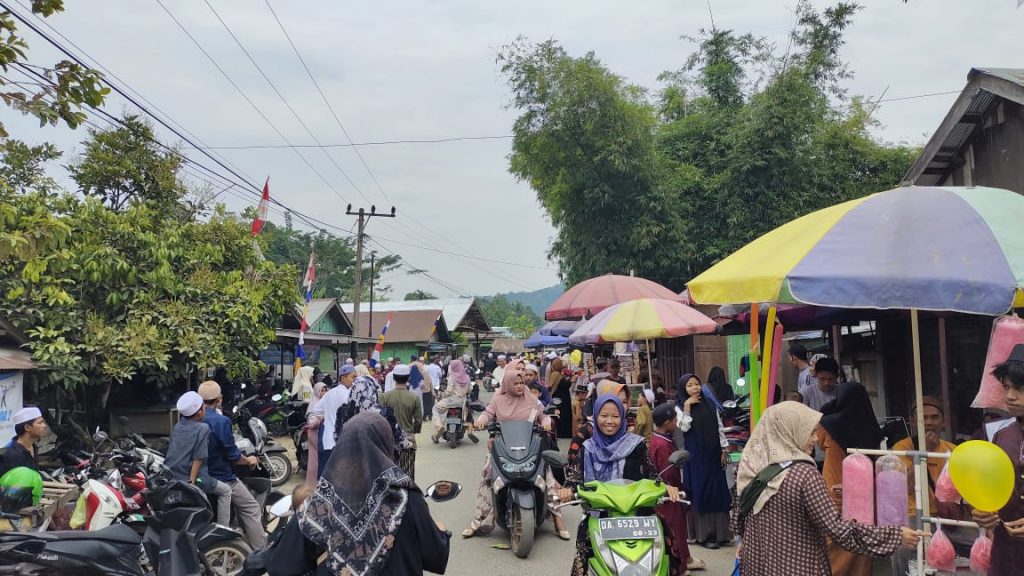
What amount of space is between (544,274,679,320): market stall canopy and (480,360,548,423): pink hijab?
12.9ft

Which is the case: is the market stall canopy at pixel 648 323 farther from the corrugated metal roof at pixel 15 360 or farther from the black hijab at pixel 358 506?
the corrugated metal roof at pixel 15 360

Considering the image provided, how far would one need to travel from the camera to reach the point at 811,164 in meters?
19.2

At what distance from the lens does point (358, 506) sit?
10.7 feet

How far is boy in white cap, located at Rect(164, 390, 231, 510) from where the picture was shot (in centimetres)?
611

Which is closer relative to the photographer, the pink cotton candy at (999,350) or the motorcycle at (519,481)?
the pink cotton candy at (999,350)

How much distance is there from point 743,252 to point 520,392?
3557 millimetres

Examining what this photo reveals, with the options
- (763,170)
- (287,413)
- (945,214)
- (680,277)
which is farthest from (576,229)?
(945,214)

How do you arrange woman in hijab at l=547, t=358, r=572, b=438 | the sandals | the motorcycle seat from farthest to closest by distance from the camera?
woman in hijab at l=547, t=358, r=572, b=438 < the sandals < the motorcycle seat

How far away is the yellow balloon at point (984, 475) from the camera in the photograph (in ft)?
10.4

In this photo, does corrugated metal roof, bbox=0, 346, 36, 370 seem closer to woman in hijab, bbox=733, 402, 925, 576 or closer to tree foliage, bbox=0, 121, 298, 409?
tree foliage, bbox=0, 121, 298, 409

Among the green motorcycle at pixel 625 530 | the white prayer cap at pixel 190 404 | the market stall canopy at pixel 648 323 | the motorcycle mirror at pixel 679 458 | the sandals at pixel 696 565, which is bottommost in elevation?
the sandals at pixel 696 565

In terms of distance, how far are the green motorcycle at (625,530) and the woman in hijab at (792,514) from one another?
1.87 feet

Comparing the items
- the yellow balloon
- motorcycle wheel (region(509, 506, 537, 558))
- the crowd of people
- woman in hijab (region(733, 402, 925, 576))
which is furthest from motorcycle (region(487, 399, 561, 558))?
the yellow balloon

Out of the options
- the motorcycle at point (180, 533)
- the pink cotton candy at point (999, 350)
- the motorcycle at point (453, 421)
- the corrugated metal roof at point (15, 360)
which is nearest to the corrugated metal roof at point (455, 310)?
the motorcycle at point (453, 421)
